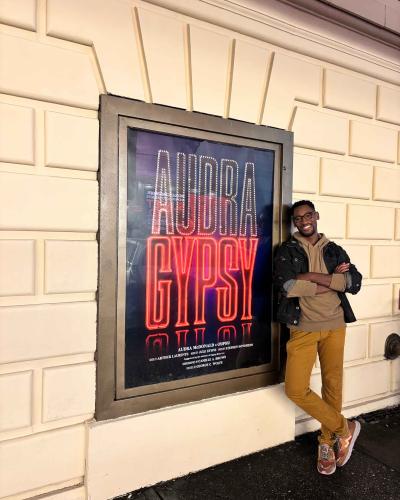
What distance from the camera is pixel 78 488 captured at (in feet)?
8.36

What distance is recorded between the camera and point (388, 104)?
4.00 metres

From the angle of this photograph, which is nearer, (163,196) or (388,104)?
(163,196)

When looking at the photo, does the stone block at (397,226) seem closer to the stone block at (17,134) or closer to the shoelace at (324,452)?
the shoelace at (324,452)

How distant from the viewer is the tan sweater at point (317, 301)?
291 cm

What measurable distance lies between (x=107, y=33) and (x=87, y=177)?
0.94 meters

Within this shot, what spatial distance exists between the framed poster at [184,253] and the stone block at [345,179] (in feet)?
1.51

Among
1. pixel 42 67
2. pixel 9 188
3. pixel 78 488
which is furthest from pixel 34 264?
pixel 78 488

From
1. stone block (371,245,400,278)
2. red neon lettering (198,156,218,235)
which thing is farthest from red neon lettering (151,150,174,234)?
stone block (371,245,400,278)

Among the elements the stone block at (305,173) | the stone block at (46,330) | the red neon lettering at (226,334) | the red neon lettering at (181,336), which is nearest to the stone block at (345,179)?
the stone block at (305,173)

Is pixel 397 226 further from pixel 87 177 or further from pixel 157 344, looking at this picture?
pixel 87 177

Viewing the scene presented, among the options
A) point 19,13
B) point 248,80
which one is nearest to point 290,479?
point 248,80

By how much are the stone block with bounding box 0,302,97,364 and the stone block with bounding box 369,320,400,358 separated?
2781mm

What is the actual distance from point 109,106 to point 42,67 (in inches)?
17.2

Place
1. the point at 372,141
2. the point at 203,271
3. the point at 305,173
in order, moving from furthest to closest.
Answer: the point at 372,141 < the point at 305,173 < the point at 203,271
